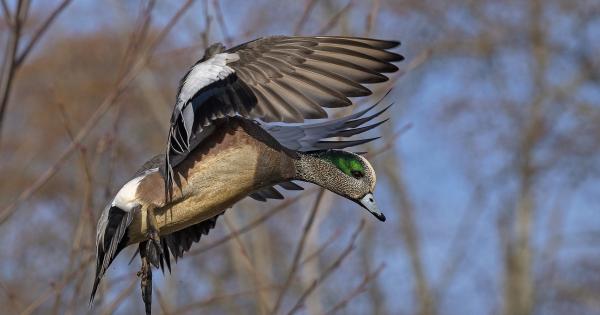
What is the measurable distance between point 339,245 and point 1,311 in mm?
7090

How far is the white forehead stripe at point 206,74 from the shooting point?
8.20 ft

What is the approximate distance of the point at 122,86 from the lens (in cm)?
284

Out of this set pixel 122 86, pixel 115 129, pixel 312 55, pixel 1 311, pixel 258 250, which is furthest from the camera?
pixel 258 250

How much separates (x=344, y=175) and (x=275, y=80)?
361mm

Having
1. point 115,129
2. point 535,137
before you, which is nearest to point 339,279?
point 535,137

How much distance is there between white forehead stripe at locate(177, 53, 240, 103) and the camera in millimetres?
2500

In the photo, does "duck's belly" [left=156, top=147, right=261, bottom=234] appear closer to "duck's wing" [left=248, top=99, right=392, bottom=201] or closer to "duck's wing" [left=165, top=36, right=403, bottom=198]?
"duck's wing" [left=165, top=36, right=403, bottom=198]

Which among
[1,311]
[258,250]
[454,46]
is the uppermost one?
[454,46]

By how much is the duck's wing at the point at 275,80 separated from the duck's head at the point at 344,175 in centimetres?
30

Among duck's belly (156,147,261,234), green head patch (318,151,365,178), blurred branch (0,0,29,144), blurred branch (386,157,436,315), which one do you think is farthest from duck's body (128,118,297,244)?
blurred branch (386,157,436,315)

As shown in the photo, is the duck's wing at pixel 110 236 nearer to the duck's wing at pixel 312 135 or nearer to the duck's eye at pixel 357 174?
the duck's wing at pixel 312 135

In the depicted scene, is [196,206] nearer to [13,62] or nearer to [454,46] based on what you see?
[13,62]

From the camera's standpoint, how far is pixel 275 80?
262 centimetres

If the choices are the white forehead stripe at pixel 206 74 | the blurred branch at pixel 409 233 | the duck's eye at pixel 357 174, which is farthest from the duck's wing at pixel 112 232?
the blurred branch at pixel 409 233
